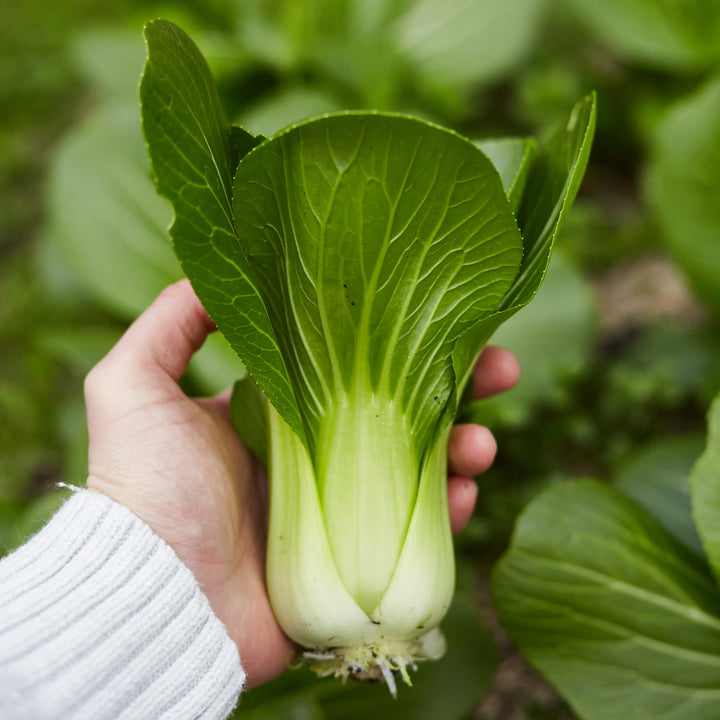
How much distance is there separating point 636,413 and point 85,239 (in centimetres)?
156

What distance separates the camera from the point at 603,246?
2.42 m

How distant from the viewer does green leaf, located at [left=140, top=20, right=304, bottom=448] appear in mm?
840

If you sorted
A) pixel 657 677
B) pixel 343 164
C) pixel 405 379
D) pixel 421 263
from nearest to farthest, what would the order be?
pixel 343 164 < pixel 421 263 < pixel 405 379 < pixel 657 677

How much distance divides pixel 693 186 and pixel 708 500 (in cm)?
80

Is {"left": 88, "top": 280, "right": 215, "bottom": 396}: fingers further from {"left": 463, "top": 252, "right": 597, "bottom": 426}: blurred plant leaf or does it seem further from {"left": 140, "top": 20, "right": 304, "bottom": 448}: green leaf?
{"left": 463, "top": 252, "right": 597, "bottom": 426}: blurred plant leaf

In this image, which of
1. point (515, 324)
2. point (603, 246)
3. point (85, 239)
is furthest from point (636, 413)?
point (85, 239)

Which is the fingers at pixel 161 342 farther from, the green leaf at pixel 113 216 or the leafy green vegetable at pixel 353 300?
the green leaf at pixel 113 216

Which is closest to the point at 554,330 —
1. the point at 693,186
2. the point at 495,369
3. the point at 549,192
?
the point at 693,186

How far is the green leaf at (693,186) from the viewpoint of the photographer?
1685 mm

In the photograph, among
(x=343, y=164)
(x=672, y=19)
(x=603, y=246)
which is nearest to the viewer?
(x=343, y=164)

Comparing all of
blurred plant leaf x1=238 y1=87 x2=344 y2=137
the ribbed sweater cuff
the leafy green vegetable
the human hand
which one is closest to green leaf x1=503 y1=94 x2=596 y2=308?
the leafy green vegetable

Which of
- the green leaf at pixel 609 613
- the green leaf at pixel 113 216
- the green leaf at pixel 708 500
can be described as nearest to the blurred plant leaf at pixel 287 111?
the green leaf at pixel 113 216

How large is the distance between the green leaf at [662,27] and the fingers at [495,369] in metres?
1.32

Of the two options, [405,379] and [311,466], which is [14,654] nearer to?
[311,466]
